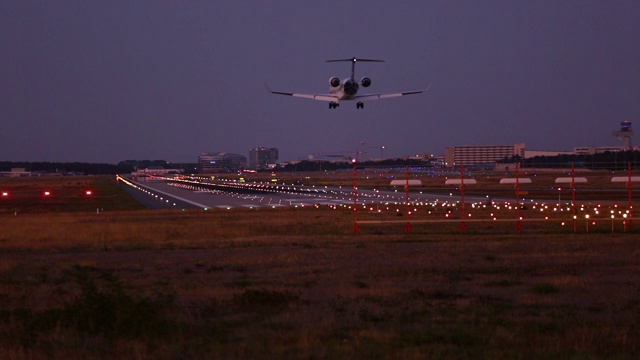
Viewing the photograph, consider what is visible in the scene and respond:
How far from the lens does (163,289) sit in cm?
1630

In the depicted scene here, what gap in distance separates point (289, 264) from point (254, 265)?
914 mm

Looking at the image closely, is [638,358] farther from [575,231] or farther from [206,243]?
[575,231]

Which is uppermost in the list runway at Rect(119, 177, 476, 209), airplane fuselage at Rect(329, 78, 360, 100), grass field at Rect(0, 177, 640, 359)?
airplane fuselage at Rect(329, 78, 360, 100)

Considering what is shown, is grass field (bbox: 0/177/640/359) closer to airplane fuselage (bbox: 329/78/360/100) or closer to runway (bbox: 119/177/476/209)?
airplane fuselage (bbox: 329/78/360/100)

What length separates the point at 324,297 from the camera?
15133 millimetres

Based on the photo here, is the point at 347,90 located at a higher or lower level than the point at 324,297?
higher

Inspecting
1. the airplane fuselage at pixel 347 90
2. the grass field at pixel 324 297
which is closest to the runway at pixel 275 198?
the airplane fuselage at pixel 347 90

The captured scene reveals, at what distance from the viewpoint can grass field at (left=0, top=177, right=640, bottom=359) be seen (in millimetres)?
10789

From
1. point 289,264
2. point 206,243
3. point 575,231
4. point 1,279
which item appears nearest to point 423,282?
point 289,264

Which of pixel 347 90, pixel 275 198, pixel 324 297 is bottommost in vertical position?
pixel 275 198

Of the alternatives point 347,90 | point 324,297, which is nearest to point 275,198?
point 347,90

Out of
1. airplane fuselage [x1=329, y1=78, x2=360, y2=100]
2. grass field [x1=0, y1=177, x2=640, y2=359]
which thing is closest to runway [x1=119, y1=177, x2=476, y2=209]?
airplane fuselage [x1=329, y1=78, x2=360, y2=100]

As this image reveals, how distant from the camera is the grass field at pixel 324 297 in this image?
10.8 m

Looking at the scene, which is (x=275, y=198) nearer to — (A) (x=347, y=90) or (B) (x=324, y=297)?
(A) (x=347, y=90)
